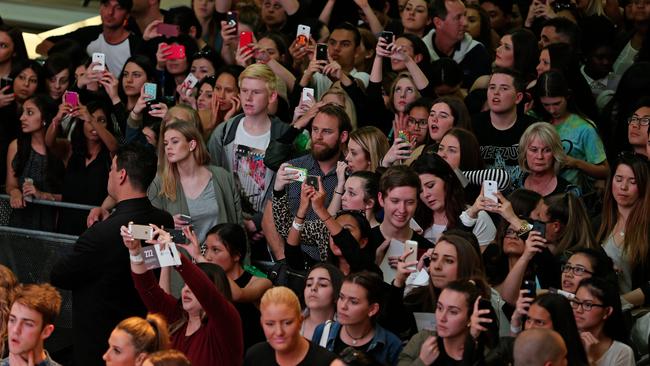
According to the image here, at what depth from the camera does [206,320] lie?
8.83 meters

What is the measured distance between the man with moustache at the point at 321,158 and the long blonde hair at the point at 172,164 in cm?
57

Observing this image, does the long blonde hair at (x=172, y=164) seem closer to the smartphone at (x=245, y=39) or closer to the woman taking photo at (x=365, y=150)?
the woman taking photo at (x=365, y=150)

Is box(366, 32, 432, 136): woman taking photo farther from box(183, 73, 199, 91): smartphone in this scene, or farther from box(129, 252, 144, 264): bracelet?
A: box(129, 252, 144, 264): bracelet

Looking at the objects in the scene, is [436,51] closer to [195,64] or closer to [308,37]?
[308,37]

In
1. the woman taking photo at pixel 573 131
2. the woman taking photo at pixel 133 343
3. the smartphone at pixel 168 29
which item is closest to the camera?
the woman taking photo at pixel 133 343

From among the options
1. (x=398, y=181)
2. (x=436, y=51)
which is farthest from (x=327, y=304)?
(x=436, y=51)

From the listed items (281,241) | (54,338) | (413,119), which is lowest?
(54,338)

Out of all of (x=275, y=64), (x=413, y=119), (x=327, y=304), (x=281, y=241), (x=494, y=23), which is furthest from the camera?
(x=494, y=23)

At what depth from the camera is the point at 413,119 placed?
11.5m

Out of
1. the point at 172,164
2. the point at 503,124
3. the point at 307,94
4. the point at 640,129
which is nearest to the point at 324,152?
the point at 307,94

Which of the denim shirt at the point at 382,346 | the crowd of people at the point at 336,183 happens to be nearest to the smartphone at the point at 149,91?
the crowd of people at the point at 336,183

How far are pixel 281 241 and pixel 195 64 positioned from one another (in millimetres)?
2611

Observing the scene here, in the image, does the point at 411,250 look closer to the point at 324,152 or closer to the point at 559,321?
the point at 559,321

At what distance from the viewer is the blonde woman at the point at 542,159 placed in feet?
34.7
